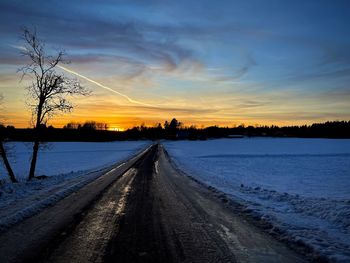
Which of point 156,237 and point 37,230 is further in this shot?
point 37,230

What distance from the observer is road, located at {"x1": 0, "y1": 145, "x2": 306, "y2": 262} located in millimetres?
5672

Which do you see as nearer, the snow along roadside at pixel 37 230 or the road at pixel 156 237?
the road at pixel 156 237

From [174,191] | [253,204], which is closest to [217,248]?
[253,204]

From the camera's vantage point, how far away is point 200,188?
1530cm

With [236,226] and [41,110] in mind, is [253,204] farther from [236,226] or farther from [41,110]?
[41,110]

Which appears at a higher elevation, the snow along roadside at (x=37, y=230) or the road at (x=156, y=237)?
the road at (x=156, y=237)

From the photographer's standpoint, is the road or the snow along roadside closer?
the road

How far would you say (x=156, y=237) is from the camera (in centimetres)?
687

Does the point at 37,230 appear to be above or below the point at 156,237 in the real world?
below

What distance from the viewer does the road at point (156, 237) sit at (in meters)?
5.67

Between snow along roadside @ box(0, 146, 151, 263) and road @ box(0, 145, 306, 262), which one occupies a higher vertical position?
road @ box(0, 145, 306, 262)

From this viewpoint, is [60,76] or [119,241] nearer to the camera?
[119,241]

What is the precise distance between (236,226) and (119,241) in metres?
2.82

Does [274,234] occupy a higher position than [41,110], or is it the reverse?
[41,110]
